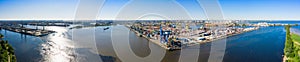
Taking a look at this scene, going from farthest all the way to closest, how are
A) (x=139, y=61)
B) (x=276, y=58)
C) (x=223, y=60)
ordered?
1. (x=276, y=58)
2. (x=223, y=60)
3. (x=139, y=61)

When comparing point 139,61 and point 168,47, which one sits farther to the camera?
point 168,47

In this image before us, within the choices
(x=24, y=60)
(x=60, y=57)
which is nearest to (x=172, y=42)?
(x=60, y=57)

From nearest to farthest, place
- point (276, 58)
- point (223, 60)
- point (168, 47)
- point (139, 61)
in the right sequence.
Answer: point (139, 61) < point (223, 60) < point (276, 58) < point (168, 47)

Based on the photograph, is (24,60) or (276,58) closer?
(24,60)

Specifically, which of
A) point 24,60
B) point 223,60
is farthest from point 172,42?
point 24,60

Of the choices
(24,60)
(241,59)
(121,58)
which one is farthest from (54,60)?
(241,59)

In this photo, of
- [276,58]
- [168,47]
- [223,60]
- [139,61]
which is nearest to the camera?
[139,61]

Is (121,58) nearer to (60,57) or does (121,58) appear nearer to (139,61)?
(139,61)

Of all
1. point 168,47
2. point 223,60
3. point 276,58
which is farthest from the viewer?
point 168,47

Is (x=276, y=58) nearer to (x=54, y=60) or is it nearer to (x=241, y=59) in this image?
(x=241, y=59)
